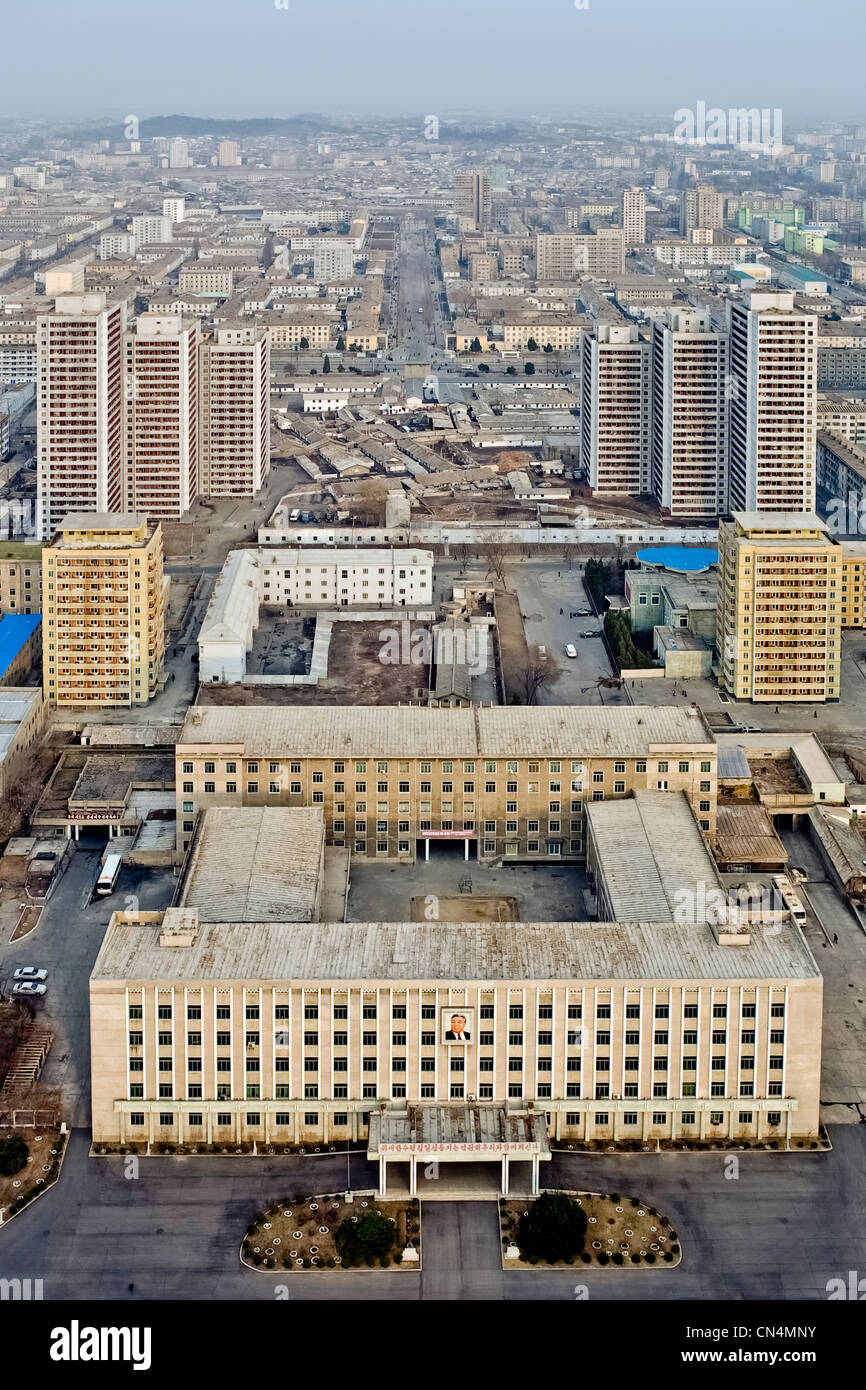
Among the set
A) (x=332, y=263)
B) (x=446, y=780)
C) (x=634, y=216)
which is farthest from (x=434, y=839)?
(x=634, y=216)

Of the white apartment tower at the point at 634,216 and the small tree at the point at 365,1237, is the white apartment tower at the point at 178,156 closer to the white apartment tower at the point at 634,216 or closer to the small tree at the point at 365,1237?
the white apartment tower at the point at 634,216

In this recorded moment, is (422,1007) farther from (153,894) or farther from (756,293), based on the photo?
(756,293)

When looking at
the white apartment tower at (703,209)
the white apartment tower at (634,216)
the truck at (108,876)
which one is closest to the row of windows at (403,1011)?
the truck at (108,876)

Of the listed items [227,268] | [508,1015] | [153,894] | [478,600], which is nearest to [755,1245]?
[508,1015]

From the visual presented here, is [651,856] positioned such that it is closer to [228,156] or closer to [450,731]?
[450,731]

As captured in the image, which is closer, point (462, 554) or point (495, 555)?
point (495, 555)

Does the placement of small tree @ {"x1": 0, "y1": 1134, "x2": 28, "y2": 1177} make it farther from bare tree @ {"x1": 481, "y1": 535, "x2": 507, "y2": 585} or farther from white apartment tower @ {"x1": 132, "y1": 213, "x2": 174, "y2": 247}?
white apartment tower @ {"x1": 132, "y1": 213, "x2": 174, "y2": 247}
